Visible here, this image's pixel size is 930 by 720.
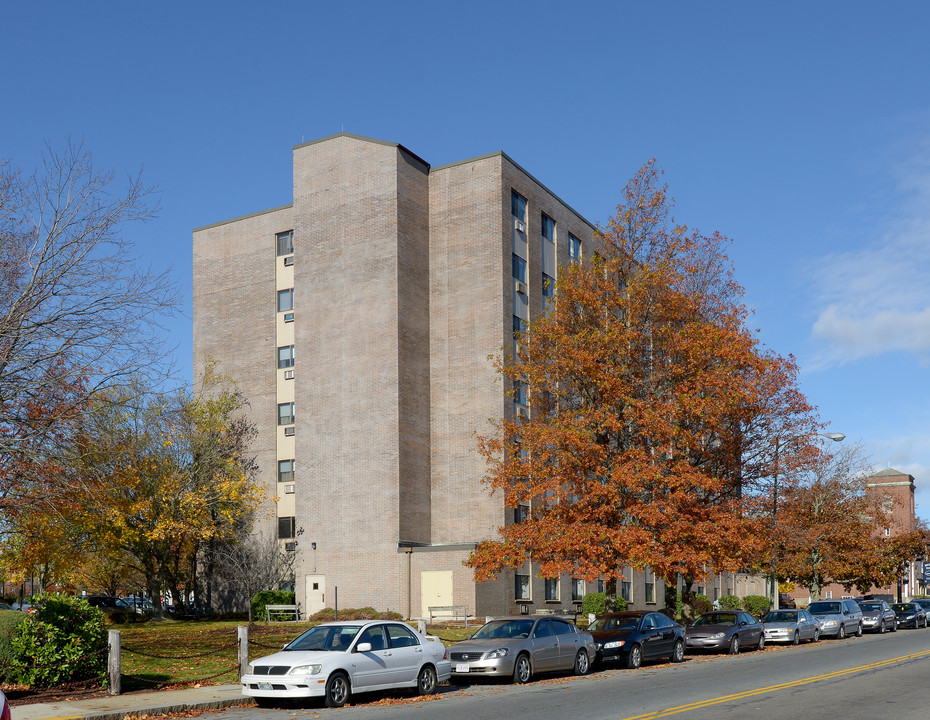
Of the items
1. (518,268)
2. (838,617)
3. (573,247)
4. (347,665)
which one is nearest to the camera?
(347,665)

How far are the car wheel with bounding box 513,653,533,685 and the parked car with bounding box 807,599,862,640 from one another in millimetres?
21877

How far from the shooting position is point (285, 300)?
181 feet

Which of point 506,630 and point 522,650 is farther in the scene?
point 506,630

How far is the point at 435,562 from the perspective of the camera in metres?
45.4

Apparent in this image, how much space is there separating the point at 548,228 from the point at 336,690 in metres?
40.3

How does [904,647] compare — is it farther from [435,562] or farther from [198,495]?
[198,495]

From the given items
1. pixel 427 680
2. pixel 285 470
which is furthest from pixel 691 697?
pixel 285 470

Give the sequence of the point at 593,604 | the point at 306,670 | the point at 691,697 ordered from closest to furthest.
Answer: the point at 306,670, the point at 691,697, the point at 593,604

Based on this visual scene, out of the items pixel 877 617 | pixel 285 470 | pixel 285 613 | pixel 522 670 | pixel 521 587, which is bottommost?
pixel 877 617

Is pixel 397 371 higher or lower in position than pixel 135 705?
higher

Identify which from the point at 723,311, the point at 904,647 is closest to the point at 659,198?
the point at 723,311

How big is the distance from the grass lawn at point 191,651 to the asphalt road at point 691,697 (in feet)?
12.5

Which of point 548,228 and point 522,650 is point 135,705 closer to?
point 522,650

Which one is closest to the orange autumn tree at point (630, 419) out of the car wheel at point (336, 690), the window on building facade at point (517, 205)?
the car wheel at point (336, 690)
